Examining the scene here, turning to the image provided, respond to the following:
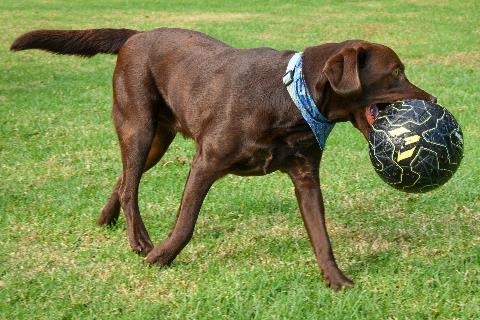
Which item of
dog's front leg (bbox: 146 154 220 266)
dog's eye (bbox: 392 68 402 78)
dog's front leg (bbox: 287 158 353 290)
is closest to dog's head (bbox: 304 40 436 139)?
dog's eye (bbox: 392 68 402 78)

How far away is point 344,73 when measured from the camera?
4312mm

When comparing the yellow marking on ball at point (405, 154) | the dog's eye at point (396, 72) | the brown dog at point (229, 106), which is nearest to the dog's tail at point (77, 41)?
the brown dog at point (229, 106)

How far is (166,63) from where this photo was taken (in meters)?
5.41

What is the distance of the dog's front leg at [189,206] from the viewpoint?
4.82m

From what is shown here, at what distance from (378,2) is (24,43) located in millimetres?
20692

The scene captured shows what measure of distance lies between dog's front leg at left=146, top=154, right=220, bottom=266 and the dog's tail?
1.42 meters

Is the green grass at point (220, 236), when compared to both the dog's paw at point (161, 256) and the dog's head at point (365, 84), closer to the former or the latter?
the dog's paw at point (161, 256)

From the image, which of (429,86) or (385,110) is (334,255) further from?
(429,86)

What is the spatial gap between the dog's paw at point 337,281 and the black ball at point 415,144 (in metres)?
0.60

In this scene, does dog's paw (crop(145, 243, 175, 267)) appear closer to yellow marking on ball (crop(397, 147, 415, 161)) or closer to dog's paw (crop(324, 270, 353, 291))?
dog's paw (crop(324, 270, 353, 291))

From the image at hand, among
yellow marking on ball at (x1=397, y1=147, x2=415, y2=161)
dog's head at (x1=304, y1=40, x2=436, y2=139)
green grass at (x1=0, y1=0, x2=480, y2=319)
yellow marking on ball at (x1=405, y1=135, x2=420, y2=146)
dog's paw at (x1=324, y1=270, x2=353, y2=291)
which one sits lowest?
green grass at (x1=0, y1=0, x2=480, y2=319)

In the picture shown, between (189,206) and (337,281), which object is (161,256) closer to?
(189,206)

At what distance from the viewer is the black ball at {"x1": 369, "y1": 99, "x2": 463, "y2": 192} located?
4336 millimetres

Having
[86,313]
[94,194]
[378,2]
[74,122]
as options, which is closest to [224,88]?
[86,313]
